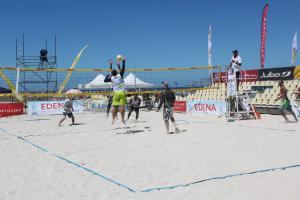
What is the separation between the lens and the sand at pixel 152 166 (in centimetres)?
386

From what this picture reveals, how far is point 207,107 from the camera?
52.6 ft

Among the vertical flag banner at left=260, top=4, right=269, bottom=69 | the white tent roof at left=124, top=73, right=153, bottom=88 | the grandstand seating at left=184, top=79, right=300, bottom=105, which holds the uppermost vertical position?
the vertical flag banner at left=260, top=4, right=269, bottom=69

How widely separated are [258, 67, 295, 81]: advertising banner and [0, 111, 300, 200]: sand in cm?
933

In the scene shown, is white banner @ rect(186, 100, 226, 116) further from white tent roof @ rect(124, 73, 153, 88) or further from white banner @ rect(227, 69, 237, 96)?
white tent roof @ rect(124, 73, 153, 88)

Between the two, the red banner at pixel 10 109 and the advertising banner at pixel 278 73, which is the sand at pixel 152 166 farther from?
the red banner at pixel 10 109

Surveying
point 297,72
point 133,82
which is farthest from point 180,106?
point 133,82

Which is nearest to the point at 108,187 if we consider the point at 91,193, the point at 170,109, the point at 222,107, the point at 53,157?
the point at 91,193

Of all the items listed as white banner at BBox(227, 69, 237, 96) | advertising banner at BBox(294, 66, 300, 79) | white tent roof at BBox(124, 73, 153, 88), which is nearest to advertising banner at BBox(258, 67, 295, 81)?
advertising banner at BBox(294, 66, 300, 79)

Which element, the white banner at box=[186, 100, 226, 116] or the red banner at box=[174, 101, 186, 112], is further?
the red banner at box=[174, 101, 186, 112]

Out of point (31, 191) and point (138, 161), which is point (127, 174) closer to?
point (138, 161)

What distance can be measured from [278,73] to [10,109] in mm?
13377

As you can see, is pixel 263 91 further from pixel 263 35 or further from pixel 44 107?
pixel 44 107

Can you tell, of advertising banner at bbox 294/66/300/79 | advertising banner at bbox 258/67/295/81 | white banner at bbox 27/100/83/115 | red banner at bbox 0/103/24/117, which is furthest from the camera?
white banner at bbox 27/100/83/115

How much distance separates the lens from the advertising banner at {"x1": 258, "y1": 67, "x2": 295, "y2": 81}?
55.8 feet
